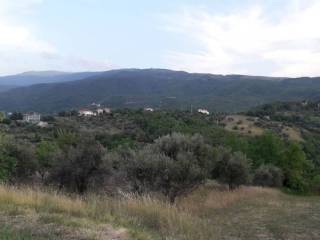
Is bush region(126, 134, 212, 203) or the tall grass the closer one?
the tall grass

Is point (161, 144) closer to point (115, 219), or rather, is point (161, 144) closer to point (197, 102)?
point (115, 219)

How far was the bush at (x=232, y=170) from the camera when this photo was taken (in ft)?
106

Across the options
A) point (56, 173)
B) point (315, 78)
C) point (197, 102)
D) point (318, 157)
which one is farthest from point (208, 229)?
point (315, 78)

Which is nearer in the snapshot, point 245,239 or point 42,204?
point 42,204

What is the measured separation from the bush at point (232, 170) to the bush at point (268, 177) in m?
10.2

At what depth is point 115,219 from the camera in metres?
8.49

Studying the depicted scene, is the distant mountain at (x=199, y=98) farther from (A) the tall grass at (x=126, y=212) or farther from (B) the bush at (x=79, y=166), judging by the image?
(A) the tall grass at (x=126, y=212)

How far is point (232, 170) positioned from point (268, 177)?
39.7 ft

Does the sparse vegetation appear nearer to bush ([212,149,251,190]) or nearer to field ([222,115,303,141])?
bush ([212,149,251,190])

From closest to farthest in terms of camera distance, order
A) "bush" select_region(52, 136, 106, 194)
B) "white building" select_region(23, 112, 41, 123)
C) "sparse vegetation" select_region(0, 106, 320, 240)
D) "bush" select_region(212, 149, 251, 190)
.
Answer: "sparse vegetation" select_region(0, 106, 320, 240) < "bush" select_region(52, 136, 106, 194) < "bush" select_region(212, 149, 251, 190) < "white building" select_region(23, 112, 41, 123)

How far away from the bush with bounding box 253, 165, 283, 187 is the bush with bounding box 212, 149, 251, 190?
10.2 metres

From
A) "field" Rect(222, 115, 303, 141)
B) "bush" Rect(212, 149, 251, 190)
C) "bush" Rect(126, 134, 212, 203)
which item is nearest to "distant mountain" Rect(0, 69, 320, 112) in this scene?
"field" Rect(222, 115, 303, 141)

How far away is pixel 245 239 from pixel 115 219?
4161mm

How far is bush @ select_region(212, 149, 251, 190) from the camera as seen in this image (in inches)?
1276
